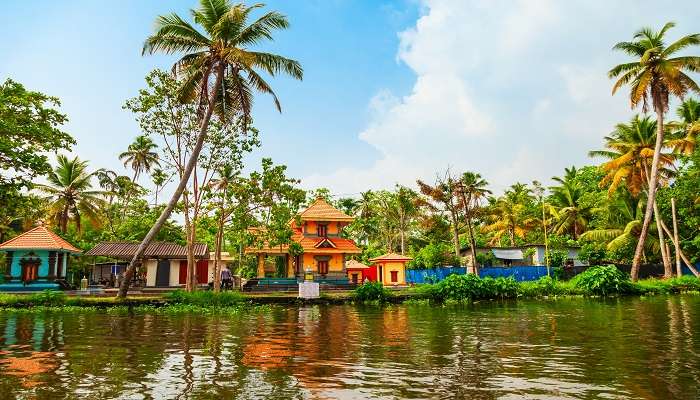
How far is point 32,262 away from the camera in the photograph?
3444cm

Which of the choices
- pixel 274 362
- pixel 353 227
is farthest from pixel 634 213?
pixel 274 362

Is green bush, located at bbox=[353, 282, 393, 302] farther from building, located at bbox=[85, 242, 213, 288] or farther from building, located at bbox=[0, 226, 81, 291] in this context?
building, located at bbox=[0, 226, 81, 291]

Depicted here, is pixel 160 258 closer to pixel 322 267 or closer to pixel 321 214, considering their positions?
pixel 322 267

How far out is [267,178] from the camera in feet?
102

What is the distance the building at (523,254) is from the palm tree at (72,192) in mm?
35402

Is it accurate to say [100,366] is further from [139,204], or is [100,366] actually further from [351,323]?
[139,204]

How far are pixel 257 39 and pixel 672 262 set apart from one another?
43062mm

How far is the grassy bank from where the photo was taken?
83.0 ft

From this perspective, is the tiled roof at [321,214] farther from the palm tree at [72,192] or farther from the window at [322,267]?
the palm tree at [72,192]

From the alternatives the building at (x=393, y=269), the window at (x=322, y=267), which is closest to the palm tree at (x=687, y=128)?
the building at (x=393, y=269)

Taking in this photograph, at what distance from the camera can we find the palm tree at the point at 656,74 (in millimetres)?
33844

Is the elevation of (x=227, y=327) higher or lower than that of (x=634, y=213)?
lower

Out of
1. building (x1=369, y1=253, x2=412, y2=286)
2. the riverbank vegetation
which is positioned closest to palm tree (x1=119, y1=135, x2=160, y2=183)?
the riverbank vegetation

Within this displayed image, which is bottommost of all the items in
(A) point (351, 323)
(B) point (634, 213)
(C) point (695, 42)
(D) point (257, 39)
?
(A) point (351, 323)
